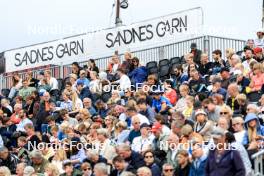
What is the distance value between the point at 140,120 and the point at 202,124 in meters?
2.02

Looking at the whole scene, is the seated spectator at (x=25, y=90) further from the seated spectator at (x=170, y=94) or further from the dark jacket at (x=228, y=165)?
the dark jacket at (x=228, y=165)

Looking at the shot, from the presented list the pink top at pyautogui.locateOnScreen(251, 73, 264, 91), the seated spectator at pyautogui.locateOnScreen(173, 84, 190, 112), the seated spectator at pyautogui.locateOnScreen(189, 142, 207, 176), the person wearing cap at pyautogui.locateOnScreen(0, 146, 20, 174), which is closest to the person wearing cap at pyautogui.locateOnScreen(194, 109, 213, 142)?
the seated spectator at pyautogui.locateOnScreen(189, 142, 207, 176)

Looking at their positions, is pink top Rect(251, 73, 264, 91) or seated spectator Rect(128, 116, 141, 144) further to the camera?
pink top Rect(251, 73, 264, 91)

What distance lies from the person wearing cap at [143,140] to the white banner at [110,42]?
379 inches

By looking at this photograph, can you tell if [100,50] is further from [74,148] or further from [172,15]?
[74,148]

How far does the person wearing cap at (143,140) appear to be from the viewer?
2191 cm

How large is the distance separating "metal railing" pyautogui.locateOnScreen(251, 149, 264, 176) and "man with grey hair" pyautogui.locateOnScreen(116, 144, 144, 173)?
126 inches

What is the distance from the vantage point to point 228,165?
59.9 feet

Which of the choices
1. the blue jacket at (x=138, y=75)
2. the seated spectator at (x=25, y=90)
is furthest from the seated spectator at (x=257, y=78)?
the seated spectator at (x=25, y=90)

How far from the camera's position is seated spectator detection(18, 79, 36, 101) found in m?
30.8

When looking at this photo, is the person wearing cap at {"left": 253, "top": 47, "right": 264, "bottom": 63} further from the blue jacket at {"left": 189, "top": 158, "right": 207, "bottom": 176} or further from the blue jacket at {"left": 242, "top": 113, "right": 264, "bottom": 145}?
the blue jacket at {"left": 189, "top": 158, "right": 207, "bottom": 176}

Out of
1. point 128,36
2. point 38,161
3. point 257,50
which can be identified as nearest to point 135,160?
point 38,161

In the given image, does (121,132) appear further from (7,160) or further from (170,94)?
(7,160)

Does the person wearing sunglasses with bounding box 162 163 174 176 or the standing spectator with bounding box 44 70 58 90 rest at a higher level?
the standing spectator with bounding box 44 70 58 90
